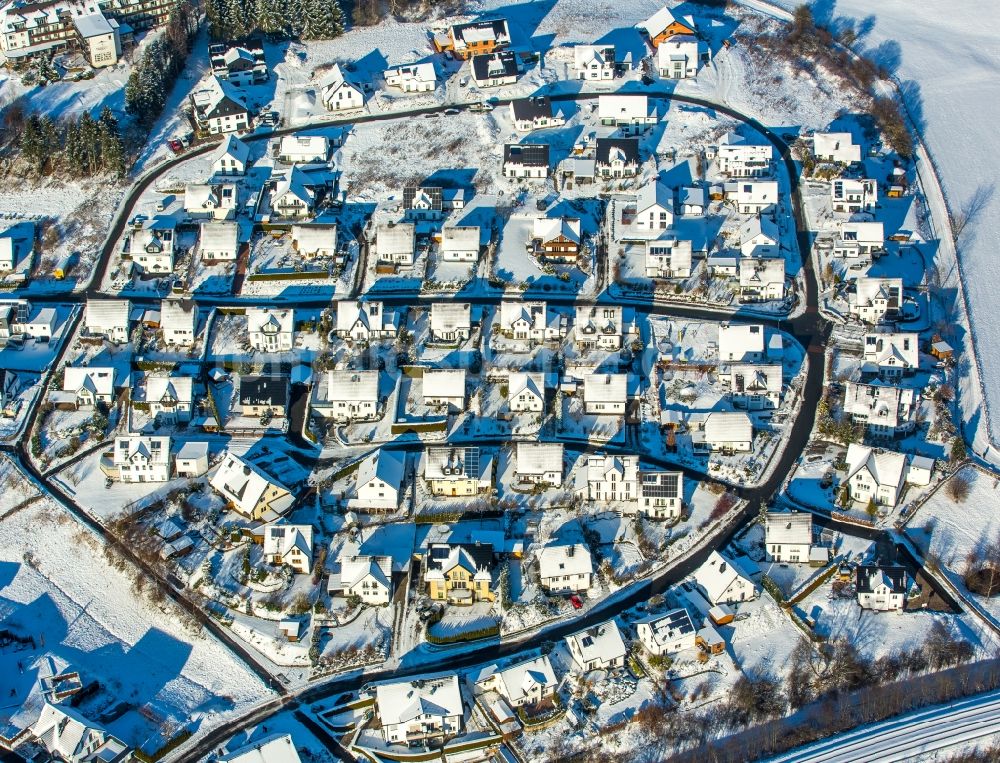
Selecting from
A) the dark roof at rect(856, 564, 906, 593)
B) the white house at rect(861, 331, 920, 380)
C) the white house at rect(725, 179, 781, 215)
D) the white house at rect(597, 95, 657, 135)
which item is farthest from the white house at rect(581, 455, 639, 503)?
the white house at rect(597, 95, 657, 135)

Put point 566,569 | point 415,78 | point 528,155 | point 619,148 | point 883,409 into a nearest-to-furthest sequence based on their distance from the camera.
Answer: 1. point 566,569
2. point 883,409
3. point 619,148
4. point 528,155
5. point 415,78

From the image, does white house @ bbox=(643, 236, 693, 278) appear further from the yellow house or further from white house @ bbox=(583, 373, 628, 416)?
the yellow house

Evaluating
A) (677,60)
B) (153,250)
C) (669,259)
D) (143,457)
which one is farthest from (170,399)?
(677,60)

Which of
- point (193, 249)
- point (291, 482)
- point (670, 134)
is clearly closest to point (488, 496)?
point (291, 482)

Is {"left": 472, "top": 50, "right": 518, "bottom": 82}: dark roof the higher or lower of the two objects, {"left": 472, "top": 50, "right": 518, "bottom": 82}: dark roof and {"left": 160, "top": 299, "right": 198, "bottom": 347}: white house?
the higher

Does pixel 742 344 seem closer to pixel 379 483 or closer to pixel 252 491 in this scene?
pixel 379 483

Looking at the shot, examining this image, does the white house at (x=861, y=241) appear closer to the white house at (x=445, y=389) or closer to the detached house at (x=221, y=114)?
the white house at (x=445, y=389)

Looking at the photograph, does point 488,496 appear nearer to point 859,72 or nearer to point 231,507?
point 231,507
